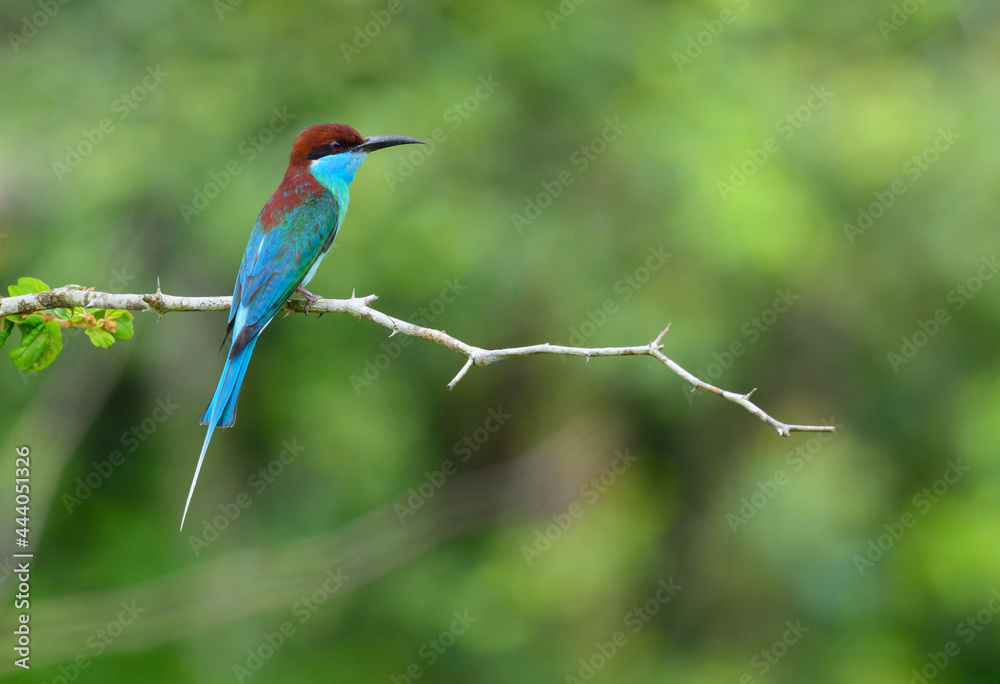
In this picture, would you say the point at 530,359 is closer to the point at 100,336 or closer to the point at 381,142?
the point at 381,142

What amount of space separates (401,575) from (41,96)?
3523mm

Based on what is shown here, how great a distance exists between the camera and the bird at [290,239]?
292 centimetres

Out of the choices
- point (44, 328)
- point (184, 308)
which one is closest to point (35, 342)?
point (44, 328)

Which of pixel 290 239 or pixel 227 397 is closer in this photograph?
pixel 227 397

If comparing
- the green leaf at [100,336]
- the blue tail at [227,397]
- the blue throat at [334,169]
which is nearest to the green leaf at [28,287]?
the green leaf at [100,336]

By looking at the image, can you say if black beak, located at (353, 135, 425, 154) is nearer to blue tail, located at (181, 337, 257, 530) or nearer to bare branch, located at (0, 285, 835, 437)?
blue tail, located at (181, 337, 257, 530)

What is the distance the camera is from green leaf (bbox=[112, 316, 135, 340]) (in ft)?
8.16

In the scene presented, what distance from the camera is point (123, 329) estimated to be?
2.50 m

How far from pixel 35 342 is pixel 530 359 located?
376 centimetres

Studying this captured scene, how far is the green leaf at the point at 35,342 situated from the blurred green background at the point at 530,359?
218 cm

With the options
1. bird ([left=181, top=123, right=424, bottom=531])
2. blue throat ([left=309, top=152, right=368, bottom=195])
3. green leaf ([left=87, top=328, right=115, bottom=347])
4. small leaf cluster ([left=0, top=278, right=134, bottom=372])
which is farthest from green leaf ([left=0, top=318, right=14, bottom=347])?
blue throat ([left=309, top=152, right=368, bottom=195])

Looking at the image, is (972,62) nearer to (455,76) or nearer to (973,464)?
(973,464)

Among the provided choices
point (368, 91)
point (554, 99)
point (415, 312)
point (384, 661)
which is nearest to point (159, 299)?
point (415, 312)

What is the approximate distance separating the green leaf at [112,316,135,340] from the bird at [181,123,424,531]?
34 cm
